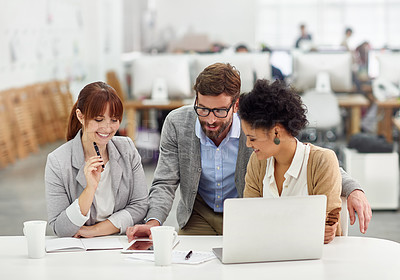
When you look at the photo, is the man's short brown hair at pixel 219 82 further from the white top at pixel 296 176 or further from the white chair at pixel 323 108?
the white chair at pixel 323 108

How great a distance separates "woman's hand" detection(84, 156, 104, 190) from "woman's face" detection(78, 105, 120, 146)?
0.14 meters

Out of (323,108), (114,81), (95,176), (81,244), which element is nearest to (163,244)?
(81,244)

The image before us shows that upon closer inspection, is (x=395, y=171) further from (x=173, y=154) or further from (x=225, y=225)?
(x=225, y=225)

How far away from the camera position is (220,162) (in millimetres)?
2627

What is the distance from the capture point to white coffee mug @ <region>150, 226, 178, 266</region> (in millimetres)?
1831

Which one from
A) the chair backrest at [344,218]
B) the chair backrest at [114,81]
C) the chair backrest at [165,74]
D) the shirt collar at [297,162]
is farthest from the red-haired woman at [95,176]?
the chair backrest at [114,81]

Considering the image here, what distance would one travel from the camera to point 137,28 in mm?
13148

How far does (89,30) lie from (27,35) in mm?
1993

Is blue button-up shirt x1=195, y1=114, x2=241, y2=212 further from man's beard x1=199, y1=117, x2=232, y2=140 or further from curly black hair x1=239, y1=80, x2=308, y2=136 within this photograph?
curly black hair x1=239, y1=80, x2=308, y2=136

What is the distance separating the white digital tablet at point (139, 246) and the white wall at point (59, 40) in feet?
18.4

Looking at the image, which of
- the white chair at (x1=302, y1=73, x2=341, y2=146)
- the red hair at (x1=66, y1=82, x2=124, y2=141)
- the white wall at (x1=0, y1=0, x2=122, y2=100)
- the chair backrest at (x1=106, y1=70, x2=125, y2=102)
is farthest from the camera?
the chair backrest at (x1=106, y1=70, x2=125, y2=102)

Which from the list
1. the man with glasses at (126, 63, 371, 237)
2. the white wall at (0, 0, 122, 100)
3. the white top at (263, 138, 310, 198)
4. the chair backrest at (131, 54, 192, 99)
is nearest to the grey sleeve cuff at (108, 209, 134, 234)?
the man with glasses at (126, 63, 371, 237)

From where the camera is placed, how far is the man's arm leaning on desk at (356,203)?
210cm

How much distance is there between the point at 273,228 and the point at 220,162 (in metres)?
0.84
